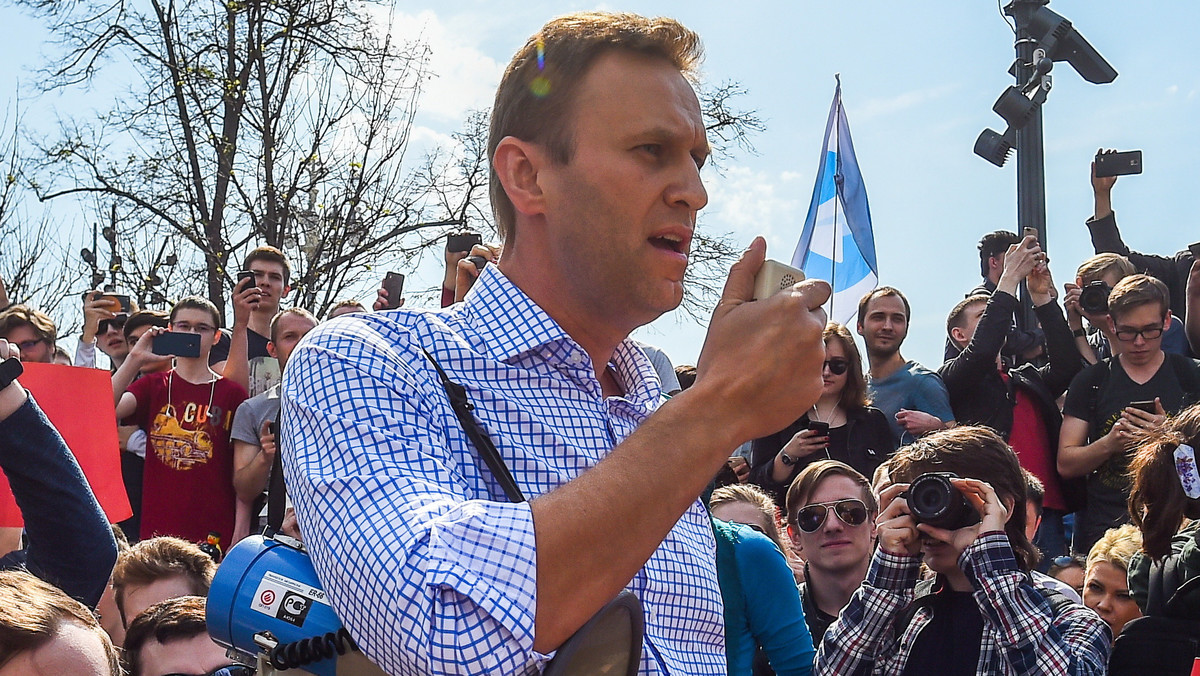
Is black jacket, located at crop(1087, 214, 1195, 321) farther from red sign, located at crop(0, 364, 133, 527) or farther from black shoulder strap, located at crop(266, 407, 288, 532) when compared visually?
red sign, located at crop(0, 364, 133, 527)

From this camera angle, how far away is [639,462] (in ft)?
3.94

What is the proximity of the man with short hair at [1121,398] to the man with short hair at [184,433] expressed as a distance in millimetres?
4321

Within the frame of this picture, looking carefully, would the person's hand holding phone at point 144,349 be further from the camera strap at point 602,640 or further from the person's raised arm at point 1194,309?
the camera strap at point 602,640

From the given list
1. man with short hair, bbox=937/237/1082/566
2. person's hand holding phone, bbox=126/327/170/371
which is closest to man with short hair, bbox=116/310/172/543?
person's hand holding phone, bbox=126/327/170/371

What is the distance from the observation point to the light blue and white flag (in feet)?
28.6

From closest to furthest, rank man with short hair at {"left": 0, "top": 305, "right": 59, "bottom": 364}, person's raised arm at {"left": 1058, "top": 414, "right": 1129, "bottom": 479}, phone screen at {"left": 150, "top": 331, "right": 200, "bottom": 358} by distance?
person's raised arm at {"left": 1058, "top": 414, "right": 1129, "bottom": 479} < phone screen at {"left": 150, "top": 331, "right": 200, "bottom": 358} < man with short hair at {"left": 0, "top": 305, "right": 59, "bottom": 364}

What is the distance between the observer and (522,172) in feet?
5.45

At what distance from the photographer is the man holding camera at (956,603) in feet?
11.2

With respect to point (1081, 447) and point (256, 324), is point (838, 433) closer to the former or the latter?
point (1081, 447)

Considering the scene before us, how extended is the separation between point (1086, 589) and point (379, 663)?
13.1ft

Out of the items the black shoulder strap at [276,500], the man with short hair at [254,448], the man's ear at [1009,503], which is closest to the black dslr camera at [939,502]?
the man's ear at [1009,503]

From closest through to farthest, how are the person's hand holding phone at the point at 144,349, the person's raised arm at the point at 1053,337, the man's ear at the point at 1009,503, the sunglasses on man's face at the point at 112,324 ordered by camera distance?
the man's ear at the point at 1009,503
the person's raised arm at the point at 1053,337
the person's hand holding phone at the point at 144,349
the sunglasses on man's face at the point at 112,324

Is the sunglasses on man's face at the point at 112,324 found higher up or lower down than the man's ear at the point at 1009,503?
higher up

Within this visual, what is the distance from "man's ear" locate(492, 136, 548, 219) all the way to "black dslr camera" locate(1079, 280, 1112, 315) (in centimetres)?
557
